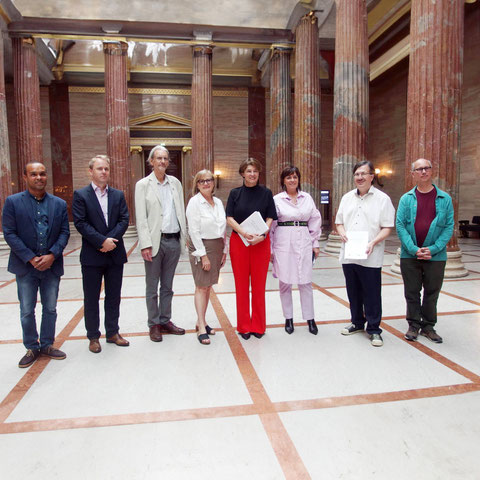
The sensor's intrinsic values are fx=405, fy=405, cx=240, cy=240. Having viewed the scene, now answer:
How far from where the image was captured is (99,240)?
11.7 ft

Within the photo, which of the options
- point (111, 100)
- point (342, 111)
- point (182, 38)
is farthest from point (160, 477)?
point (182, 38)

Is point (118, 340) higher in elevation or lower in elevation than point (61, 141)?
lower

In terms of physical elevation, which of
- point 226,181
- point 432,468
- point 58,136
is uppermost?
point 58,136

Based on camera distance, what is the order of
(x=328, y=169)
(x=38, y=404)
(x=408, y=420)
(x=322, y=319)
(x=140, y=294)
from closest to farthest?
(x=408, y=420)
(x=38, y=404)
(x=322, y=319)
(x=140, y=294)
(x=328, y=169)

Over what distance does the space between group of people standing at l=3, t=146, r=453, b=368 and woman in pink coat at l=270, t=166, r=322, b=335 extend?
1cm

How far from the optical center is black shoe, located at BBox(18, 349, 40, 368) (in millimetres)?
3348

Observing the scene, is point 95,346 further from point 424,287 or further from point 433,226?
point 433,226

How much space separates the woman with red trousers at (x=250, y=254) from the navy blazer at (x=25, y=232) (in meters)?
1.56

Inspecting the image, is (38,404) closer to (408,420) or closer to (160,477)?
(160,477)

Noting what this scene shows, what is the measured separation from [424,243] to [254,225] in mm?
1637

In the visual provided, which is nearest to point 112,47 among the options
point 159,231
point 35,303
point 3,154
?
point 3,154

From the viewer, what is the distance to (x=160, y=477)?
199 cm

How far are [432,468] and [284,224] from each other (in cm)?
254

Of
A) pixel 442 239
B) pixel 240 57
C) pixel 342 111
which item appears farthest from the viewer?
pixel 240 57
